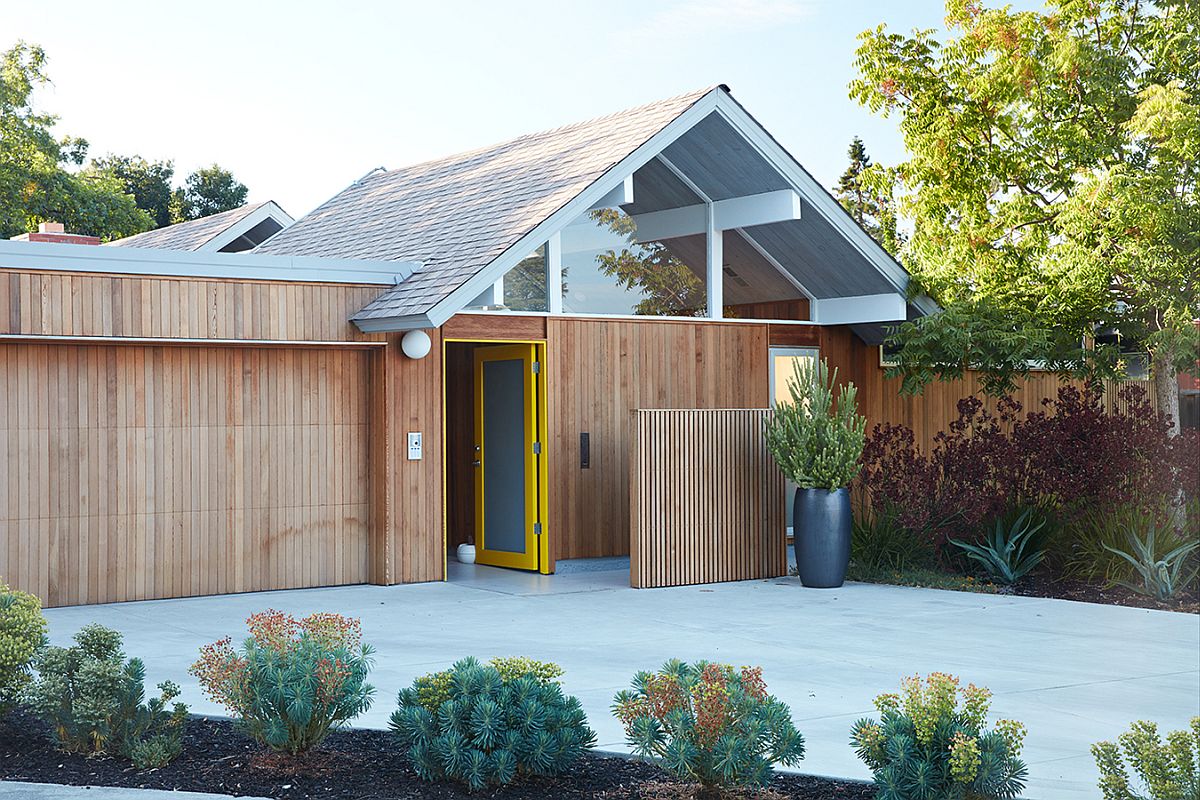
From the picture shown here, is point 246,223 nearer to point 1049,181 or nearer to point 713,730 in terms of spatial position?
point 1049,181

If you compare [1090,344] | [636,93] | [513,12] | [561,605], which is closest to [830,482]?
[561,605]

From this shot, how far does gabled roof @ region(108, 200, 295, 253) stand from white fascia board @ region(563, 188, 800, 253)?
10.4 metres

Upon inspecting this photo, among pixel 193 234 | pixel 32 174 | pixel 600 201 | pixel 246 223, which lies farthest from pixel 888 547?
pixel 32 174

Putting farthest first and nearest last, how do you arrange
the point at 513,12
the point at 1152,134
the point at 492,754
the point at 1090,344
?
the point at 513,12, the point at 1090,344, the point at 1152,134, the point at 492,754

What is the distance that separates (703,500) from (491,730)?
758cm

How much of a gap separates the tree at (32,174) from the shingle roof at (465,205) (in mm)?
19078

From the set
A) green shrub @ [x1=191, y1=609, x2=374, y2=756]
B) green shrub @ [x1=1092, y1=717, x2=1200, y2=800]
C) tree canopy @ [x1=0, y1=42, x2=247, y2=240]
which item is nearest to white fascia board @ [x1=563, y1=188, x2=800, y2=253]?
green shrub @ [x1=191, y1=609, x2=374, y2=756]

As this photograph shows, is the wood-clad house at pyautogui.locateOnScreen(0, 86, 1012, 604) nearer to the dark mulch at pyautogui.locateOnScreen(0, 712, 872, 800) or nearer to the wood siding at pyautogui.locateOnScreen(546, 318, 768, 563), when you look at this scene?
the wood siding at pyautogui.locateOnScreen(546, 318, 768, 563)

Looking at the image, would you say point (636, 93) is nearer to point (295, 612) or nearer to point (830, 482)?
point (830, 482)

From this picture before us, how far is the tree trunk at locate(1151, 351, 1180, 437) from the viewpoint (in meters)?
13.7

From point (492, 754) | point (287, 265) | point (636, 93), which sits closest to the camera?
point (492, 754)

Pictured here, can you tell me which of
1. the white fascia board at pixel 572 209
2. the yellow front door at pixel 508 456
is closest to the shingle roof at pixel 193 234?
the yellow front door at pixel 508 456

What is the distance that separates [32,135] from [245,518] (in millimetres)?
25757

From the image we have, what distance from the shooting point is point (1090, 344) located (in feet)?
54.1
